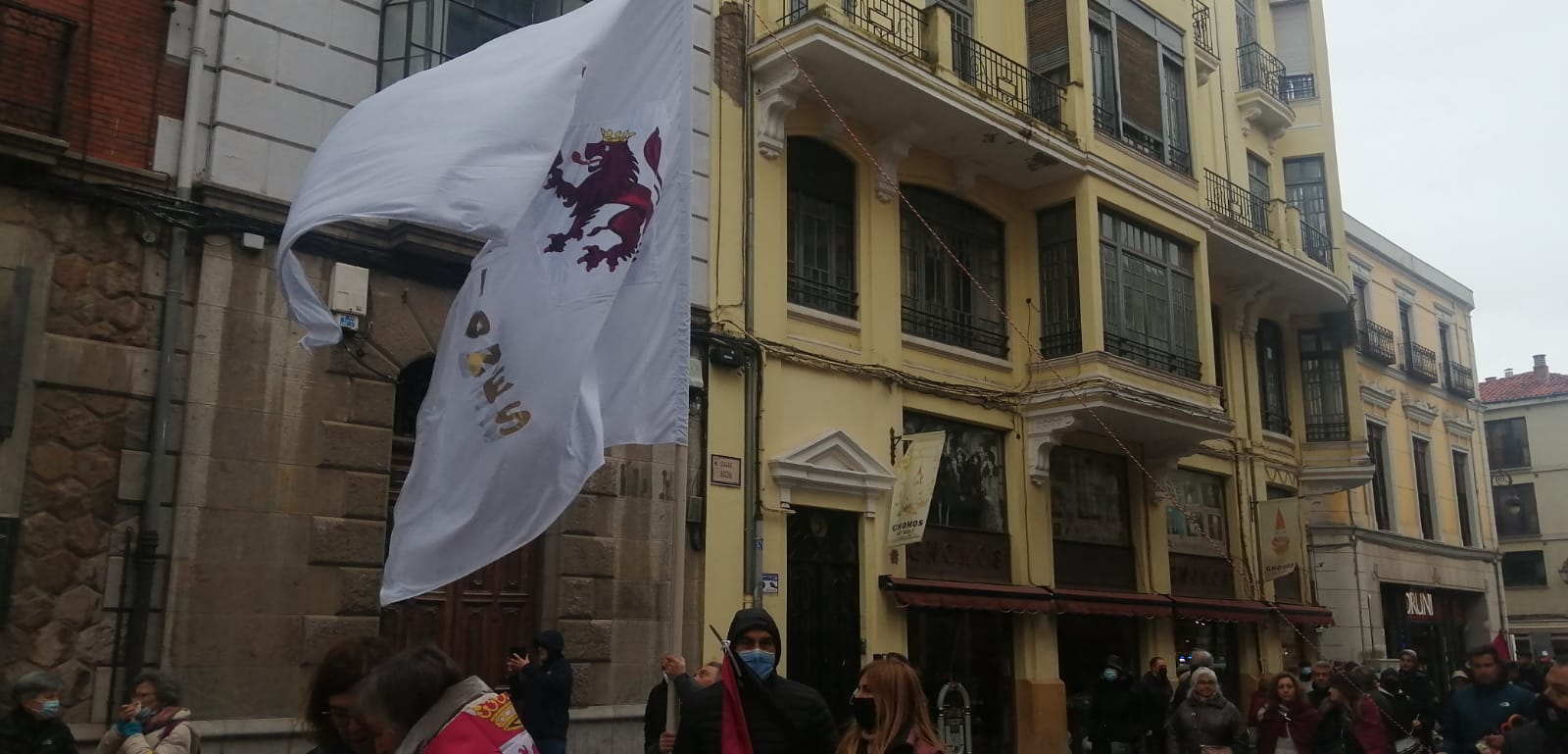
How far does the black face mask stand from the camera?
466 cm

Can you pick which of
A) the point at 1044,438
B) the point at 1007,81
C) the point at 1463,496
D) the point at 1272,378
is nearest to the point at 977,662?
the point at 1044,438

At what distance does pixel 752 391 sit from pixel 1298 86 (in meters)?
17.8

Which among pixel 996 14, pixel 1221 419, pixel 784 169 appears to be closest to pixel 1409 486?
pixel 1221 419

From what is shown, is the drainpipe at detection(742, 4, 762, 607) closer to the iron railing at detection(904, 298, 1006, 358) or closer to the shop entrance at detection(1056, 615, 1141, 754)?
the iron railing at detection(904, 298, 1006, 358)

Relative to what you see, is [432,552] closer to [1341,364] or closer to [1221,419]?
[1221,419]

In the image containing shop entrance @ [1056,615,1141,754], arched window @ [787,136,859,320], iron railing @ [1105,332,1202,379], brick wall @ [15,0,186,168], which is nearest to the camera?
brick wall @ [15,0,186,168]

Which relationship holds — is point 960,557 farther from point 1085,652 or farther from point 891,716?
point 891,716

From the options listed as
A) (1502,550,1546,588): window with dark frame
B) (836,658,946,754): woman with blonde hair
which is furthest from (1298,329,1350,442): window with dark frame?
(1502,550,1546,588): window with dark frame

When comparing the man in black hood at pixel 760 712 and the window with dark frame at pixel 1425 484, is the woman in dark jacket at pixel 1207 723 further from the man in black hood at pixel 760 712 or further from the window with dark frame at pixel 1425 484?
the window with dark frame at pixel 1425 484

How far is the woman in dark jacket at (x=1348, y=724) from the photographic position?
31.0 feet

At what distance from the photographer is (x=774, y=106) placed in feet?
48.1

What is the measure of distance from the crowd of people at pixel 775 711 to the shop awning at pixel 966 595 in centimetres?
195

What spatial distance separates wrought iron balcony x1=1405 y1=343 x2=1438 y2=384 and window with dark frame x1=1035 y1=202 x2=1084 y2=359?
602 inches

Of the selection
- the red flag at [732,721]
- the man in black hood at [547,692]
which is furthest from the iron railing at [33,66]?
the red flag at [732,721]
